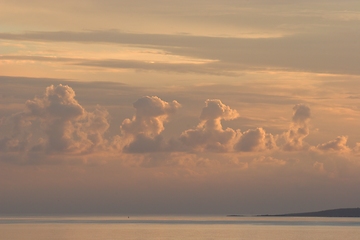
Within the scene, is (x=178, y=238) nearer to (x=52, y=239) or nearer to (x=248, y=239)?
(x=248, y=239)

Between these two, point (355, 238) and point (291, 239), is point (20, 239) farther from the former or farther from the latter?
point (355, 238)

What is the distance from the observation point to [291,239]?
438 ft

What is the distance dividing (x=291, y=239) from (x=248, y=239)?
7.48 m

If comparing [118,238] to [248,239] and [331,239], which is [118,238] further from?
[331,239]

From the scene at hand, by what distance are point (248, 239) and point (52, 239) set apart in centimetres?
3395

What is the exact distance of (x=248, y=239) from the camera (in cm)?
13400

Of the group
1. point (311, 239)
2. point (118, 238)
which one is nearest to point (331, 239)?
point (311, 239)

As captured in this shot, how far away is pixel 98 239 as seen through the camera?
130125 millimetres

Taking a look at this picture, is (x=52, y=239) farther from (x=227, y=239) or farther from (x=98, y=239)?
(x=227, y=239)

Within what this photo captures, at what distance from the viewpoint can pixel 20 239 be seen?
131 meters

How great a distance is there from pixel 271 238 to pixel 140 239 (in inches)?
944

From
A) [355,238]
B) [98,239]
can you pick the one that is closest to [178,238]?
[98,239]

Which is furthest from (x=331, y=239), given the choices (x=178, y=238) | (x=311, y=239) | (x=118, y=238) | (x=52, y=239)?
(x=52, y=239)

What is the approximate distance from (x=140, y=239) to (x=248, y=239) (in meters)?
18.9
